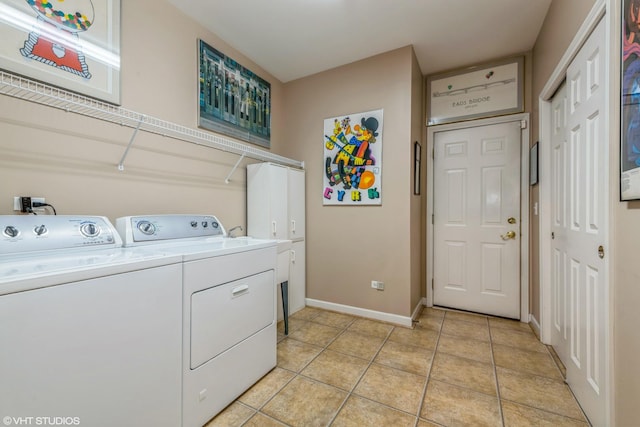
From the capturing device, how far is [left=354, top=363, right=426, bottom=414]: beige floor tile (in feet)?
5.02

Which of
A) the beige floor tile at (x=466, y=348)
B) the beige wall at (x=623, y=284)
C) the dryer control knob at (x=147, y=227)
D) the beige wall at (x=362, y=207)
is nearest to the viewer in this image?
the beige wall at (x=623, y=284)

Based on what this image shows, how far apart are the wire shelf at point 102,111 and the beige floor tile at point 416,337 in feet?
7.17

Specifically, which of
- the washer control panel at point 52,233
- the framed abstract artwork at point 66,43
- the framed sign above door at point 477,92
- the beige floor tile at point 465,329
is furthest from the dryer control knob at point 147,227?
the framed sign above door at point 477,92

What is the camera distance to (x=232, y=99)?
250 cm

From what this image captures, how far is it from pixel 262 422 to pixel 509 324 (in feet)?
8.38

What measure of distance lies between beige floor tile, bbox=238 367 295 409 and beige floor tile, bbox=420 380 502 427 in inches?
34.1

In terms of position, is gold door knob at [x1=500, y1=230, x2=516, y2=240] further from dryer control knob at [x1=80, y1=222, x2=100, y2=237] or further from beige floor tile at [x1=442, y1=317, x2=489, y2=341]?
dryer control knob at [x1=80, y1=222, x2=100, y2=237]

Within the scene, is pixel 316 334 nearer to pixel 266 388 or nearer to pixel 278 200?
pixel 266 388

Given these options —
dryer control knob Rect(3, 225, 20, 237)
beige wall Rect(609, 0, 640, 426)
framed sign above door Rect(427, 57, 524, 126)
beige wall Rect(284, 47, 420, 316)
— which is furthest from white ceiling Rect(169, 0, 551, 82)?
dryer control knob Rect(3, 225, 20, 237)

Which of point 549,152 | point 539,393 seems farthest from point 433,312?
point 549,152

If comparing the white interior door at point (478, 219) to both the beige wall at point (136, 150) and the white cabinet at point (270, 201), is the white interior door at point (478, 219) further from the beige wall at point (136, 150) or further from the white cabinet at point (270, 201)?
the beige wall at point (136, 150)

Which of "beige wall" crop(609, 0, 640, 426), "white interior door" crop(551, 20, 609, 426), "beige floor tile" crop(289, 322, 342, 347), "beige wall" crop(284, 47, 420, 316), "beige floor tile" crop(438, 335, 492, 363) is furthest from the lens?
"beige wall" crop(284, 47, 420, 316)

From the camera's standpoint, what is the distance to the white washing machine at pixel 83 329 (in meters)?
0.79

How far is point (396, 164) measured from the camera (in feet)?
8.63
